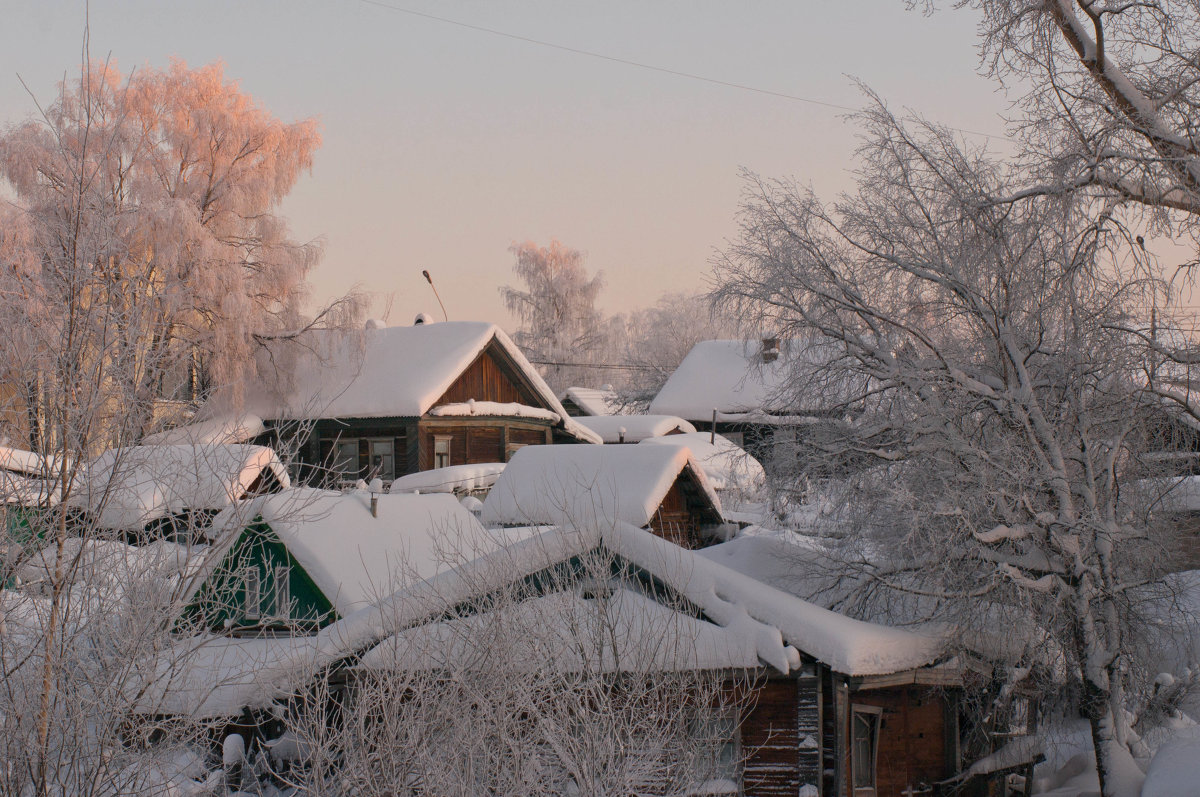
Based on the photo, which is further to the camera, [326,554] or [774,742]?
[326,554]

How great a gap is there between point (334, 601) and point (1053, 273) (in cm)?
883

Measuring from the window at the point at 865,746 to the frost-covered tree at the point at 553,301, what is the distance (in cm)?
3987

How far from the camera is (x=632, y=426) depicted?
34.1 m

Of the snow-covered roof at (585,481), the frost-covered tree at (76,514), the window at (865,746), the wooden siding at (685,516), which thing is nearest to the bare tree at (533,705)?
the frost-covered tree at (76,514)

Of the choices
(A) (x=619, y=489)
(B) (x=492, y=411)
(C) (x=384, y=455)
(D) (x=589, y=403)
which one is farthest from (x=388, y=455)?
(D) (x=589, y=403)

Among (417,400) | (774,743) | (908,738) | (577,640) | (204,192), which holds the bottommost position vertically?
(908,738)

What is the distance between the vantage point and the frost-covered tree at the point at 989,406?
1162 cm

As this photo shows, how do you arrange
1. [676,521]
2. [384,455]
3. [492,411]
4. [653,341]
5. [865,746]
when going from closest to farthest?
[865,746] → [676,521] → [384,455] → [492,411] → [653,341]

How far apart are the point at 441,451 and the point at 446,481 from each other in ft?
16.1

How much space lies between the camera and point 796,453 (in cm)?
1341

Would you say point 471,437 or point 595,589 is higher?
point 471,437

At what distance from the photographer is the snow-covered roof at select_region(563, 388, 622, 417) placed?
135 feet

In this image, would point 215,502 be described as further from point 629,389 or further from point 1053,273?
point 629,389

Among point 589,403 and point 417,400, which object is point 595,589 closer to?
point 417,400
